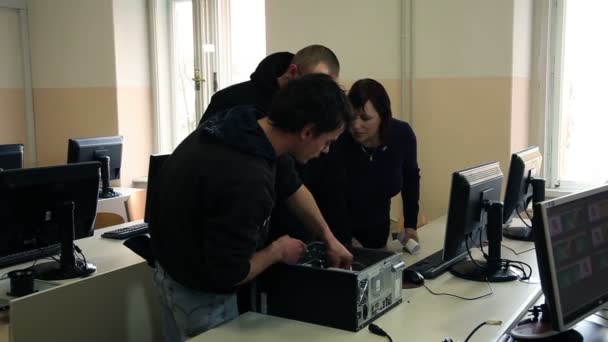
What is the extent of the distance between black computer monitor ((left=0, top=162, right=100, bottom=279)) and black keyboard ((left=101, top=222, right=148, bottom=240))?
50cm

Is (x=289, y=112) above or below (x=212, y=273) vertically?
above

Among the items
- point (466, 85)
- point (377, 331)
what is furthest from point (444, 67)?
→ point (377, 331)

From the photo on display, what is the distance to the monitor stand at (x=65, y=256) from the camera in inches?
97.3

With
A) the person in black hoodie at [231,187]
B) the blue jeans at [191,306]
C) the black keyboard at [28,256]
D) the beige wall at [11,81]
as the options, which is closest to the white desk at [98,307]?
the black keyboard at [28,256]

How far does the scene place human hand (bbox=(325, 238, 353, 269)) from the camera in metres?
2.02

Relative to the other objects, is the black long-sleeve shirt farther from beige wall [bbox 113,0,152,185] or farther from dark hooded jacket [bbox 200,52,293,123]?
beige wall [bbox 113,0,152,185]

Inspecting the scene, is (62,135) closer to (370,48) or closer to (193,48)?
(193,48)

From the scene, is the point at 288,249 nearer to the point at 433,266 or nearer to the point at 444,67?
the point at 433,266

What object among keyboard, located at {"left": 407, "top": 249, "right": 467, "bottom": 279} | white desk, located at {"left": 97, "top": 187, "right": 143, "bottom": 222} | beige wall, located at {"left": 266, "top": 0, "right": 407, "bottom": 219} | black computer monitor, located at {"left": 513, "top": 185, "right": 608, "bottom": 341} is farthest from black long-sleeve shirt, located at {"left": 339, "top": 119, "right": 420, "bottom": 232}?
white desk, located at {"left": 97, "top": 187, "right": 143, "bottom": 222}

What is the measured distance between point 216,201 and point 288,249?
0.33 meters

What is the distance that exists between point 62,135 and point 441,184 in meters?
3.80

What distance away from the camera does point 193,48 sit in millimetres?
5367

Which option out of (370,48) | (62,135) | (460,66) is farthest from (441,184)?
(62,135)

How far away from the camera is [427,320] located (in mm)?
1857
